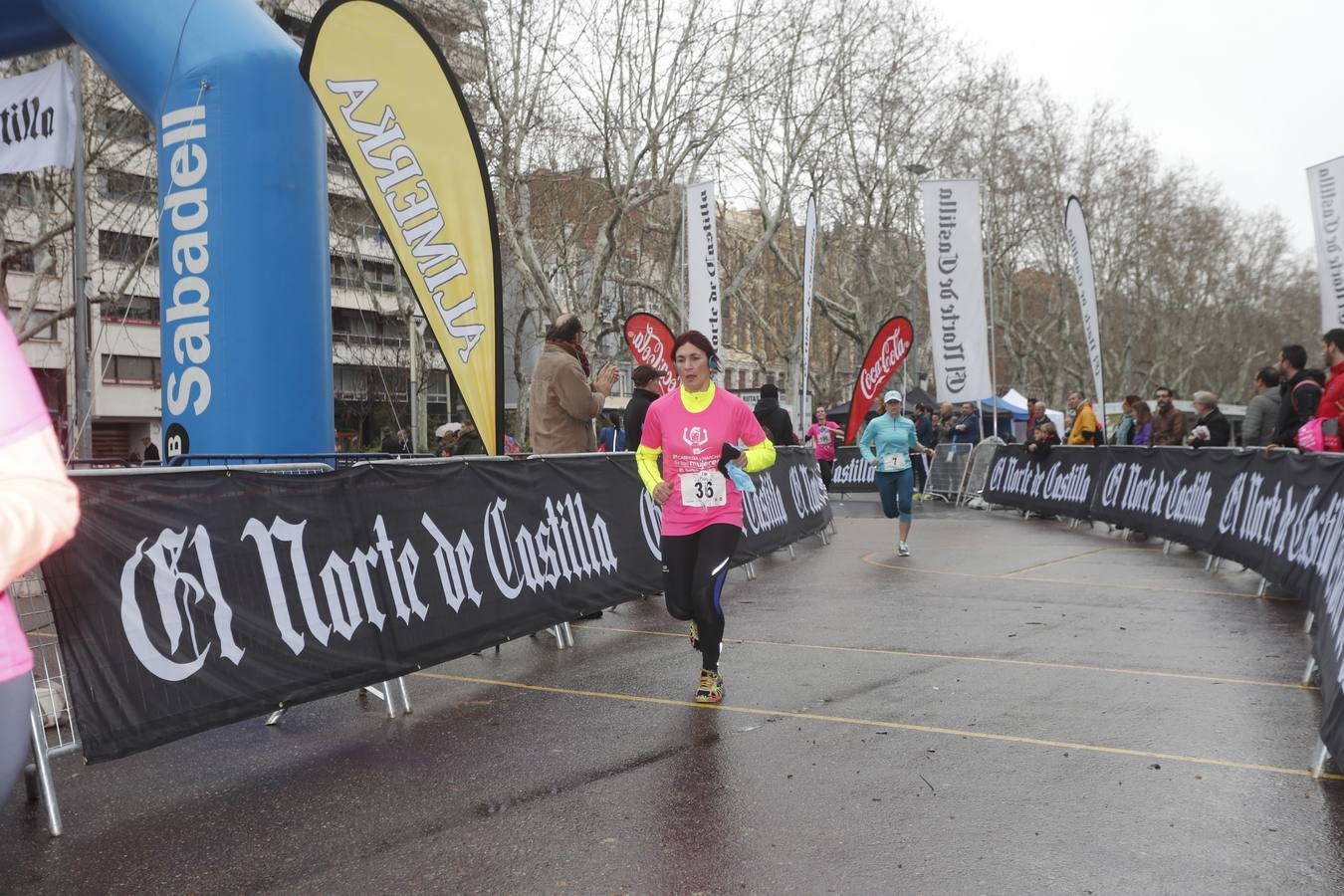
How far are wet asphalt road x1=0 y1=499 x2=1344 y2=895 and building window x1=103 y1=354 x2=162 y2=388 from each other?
49631mm

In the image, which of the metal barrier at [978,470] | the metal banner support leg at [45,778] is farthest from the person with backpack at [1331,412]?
the metal barrier at [978,470]

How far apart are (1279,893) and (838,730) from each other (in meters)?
2.40

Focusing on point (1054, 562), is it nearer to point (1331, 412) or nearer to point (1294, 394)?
point (1294, 394)

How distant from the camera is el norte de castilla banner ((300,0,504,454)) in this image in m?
8.51

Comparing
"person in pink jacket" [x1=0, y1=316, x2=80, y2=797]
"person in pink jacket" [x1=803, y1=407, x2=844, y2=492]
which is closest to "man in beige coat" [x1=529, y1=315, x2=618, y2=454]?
"person in pink jacket" [x1=0, y1=316, x2=80, y2=797]

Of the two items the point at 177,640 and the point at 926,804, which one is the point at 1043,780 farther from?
the point at 177,640

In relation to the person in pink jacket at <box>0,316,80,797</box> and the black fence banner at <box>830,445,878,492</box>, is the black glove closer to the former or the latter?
the person in pink jacket at <box>0,316,80,797</box>

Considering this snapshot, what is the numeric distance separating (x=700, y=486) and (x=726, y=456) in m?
0.23

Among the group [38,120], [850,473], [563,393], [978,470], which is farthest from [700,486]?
[850,473]

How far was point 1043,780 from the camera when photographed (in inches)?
194

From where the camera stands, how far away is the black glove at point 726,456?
6.62 meters

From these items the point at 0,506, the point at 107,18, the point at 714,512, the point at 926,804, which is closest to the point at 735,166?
the point at 107,18

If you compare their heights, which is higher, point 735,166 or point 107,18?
point 735,166

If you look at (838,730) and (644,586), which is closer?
(838,730)
